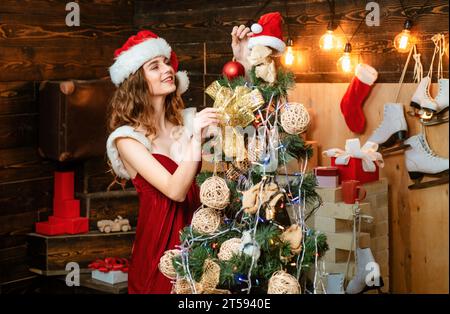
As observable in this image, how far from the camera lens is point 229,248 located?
1.94m

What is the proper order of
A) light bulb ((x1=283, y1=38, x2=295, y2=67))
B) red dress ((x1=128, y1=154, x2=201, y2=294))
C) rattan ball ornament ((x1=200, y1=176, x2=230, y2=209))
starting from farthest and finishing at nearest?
light bulb ((x1=283, y1=38, x2=295, y2=67)) → red dress ((x1=128, y1=154, x2=201, y2=294)) → rattan ball ornament ((x1=200, y1=176, x2=230, y2=209))

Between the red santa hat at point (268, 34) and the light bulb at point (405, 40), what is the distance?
1.56 m

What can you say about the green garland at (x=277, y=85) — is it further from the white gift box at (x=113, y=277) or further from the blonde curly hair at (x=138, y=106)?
the white gift box at (x=113, y=277)

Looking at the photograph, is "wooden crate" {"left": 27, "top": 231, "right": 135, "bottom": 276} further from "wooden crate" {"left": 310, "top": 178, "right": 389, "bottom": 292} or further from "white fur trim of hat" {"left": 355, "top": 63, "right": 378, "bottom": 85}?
"white fur trim of hat" {"left": 355, "top": 63, "right": 378, "bottom": 85}

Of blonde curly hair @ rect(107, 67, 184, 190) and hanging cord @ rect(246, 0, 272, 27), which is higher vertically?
hanging cord @ rect(246, 0, 272, 27)

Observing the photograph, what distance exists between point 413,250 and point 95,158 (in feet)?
6.11

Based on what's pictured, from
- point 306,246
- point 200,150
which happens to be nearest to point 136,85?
point 200,150

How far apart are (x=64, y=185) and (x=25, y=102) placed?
0.52 metres

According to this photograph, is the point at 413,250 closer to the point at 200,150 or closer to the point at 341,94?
the point at 341,94

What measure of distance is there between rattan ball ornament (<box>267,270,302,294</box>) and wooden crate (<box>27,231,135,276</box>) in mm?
2406

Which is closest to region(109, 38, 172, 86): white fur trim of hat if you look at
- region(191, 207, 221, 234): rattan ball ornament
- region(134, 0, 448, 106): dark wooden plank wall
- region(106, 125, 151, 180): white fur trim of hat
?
region(106, 125, 151, 180): white fur trim of hat

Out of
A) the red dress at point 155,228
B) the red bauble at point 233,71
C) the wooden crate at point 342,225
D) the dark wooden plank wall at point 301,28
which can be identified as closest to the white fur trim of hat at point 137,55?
the red dress at point 155,228

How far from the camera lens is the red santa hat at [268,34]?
2109 millimetres

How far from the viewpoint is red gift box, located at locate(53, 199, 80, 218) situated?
13.8ft
